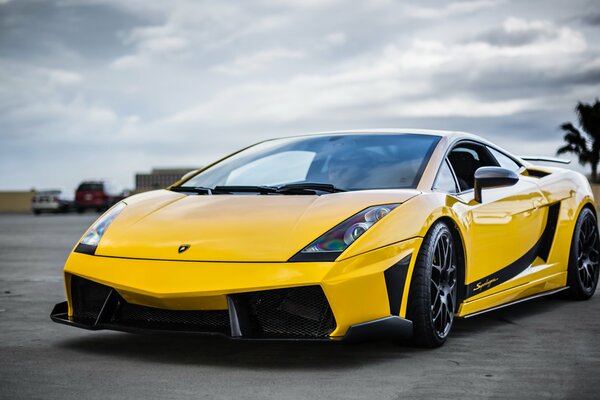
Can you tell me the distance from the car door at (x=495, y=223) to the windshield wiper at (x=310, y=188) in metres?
0.83

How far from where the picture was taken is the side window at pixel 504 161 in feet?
21.4

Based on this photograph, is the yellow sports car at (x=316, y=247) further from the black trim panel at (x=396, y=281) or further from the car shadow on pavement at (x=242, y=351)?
the car shadow on pavement at (x=242, y=351)

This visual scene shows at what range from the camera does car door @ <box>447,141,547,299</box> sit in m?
5.39

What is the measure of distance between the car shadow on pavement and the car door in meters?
0.41

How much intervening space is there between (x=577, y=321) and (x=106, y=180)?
39.3 m

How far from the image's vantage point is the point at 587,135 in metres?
65.4

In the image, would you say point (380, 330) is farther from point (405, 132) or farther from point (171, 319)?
point (405, 132)

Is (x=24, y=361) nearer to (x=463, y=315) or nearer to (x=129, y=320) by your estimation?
(x=129, y=320)

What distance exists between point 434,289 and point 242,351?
110cm

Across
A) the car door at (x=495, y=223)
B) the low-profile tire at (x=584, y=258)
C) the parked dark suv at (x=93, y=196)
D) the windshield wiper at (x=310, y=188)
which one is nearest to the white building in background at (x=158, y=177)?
the parked dark suv at (x=93, y=196)

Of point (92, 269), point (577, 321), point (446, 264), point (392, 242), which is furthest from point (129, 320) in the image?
point (577, 321)

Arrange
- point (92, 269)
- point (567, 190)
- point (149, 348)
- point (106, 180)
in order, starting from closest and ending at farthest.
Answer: point (92, 269)
point (149, 348)
point (567, 190)
point (106, 180)

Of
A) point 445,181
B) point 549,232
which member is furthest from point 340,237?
point 549,232

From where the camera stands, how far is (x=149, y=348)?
4953 mm
